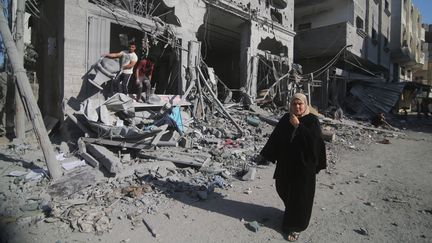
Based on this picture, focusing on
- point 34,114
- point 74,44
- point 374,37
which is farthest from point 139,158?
point 374,37

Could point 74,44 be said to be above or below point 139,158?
above

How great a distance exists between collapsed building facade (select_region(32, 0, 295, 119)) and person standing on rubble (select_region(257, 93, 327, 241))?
5561 millimetres

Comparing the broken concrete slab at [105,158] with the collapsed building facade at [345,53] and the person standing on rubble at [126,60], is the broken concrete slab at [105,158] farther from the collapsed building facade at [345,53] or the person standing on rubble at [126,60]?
the collapsed building facade at [345,53]

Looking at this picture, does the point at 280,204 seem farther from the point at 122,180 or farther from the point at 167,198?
the point at 122,180

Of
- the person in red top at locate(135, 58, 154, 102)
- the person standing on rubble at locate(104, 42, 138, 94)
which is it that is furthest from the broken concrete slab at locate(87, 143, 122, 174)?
the person in red top at locate(135, 58, 154, 102)

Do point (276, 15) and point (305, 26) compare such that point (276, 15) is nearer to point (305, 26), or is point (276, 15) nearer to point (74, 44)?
point (305, 26)

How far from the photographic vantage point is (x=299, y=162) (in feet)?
10.8

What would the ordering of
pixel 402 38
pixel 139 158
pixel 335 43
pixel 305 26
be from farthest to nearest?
pixel 402 38 → pixel 305 26 → pixel 335 43 → pixel 139 158

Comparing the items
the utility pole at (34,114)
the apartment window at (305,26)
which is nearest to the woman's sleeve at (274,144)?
the utility pole at (34,114)

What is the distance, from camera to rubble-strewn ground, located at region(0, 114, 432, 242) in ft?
10.8

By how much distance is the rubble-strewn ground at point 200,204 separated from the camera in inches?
130

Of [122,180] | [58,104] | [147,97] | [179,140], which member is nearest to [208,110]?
[147,97]

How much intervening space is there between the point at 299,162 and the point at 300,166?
1.9 inches

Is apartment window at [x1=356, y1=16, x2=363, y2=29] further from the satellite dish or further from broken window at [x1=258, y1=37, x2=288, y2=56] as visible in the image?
the satellite dish
